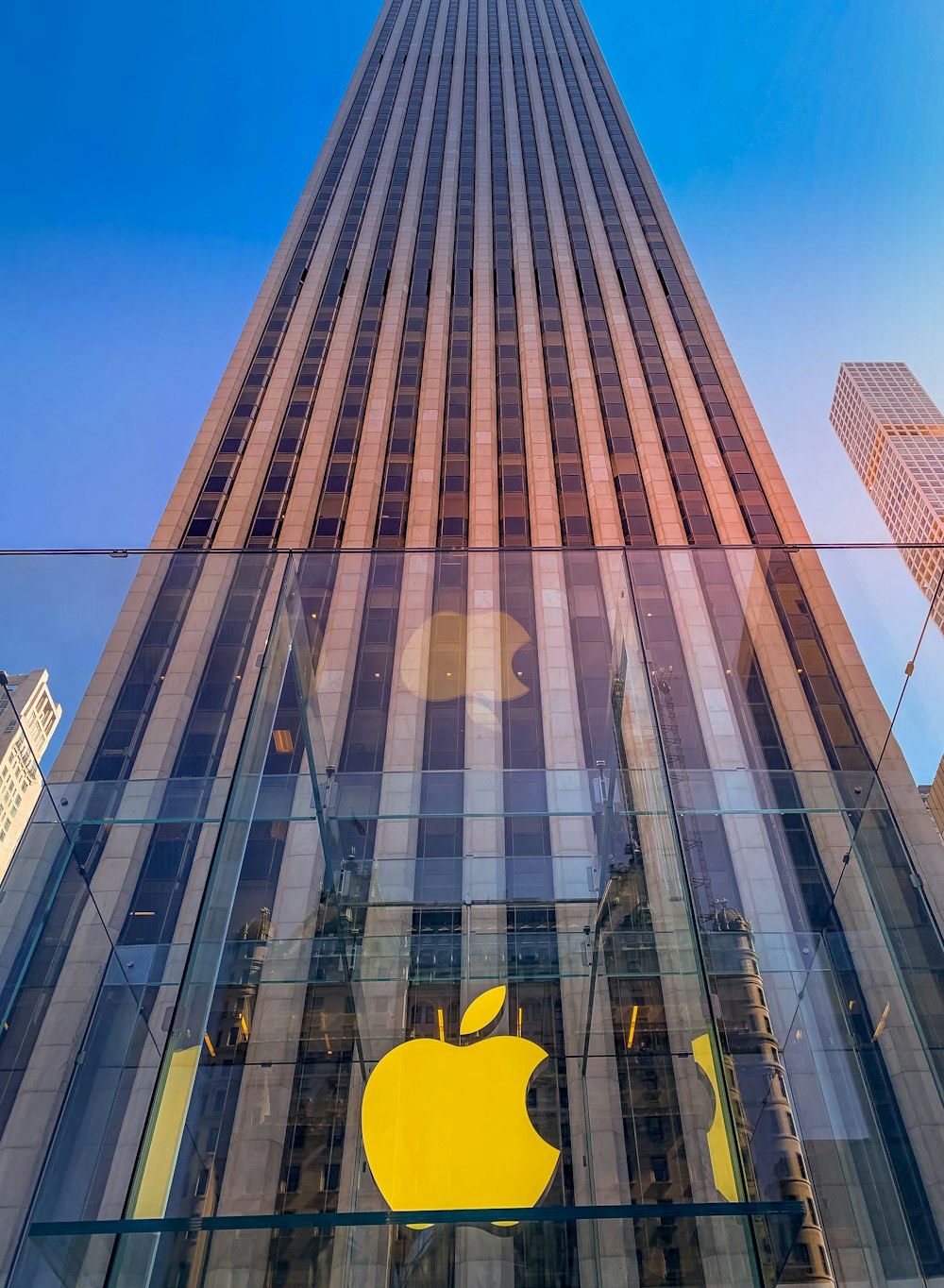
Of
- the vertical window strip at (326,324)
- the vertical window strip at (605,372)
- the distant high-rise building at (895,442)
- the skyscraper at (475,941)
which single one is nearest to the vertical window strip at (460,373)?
the vertical window strip at (326,324)

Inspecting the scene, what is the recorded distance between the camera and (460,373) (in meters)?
39.0

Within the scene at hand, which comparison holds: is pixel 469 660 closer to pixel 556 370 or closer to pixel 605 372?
pixel 605 372

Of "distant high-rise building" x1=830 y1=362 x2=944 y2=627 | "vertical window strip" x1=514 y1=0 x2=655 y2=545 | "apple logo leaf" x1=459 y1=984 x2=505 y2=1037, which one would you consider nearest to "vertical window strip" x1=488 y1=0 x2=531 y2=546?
"vertical window strip" x1=514 y1=0 x2=655 y2=545

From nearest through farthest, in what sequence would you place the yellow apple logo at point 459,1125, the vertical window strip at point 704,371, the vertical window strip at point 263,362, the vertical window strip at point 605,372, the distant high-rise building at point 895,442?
the yellow apple logo at point 459,1125
the vertical window strip at point 704,371
the vertical window strip at point 605,372
the vertical window strip at point 263,362
the distant high-rise building at point 895,442

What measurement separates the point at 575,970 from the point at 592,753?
161 cm

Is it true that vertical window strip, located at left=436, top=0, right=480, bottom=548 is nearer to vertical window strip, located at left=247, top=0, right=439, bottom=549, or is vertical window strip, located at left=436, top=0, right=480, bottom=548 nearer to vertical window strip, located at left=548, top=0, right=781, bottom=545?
vertical window strip, located at left=247, top=0, right=439, bottom=549

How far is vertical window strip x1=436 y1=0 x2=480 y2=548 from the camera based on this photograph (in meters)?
32.1

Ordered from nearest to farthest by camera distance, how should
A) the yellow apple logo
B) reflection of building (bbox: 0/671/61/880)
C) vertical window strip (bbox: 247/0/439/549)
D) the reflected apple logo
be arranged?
the yellow apple logo → reflection of building (bbox: 0/671/61/880) → the reflected apple logo → vertical window strip (bbox: 247/0/439/549)

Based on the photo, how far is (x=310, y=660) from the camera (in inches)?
241

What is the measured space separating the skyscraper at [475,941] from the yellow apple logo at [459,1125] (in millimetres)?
19

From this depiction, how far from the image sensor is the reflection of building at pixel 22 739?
5426 millimetres

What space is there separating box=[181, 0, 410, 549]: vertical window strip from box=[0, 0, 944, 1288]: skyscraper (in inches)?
948

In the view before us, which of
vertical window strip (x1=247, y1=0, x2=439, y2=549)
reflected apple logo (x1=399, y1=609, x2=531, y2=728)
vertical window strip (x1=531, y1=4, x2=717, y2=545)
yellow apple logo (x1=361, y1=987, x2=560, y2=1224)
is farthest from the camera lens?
vertical window strip (x1=247, y1=0, x2=439, y2=549)

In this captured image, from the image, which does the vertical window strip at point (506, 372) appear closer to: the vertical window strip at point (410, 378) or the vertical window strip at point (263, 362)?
the vertical window strip at point (410, 378)
